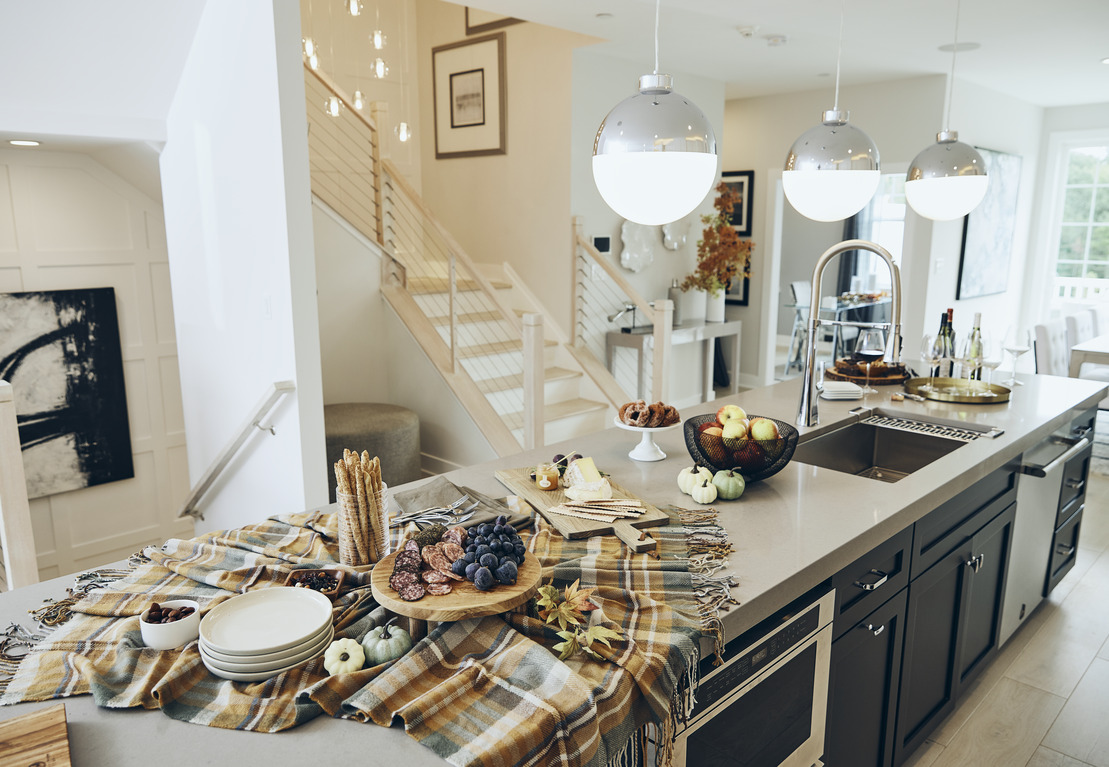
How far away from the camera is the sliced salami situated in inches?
46.8

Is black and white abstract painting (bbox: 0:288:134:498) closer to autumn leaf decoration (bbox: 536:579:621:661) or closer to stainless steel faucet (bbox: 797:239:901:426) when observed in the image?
stainless steel faucet (bbox: 797:239:901:426)

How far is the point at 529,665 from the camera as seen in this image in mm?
1124

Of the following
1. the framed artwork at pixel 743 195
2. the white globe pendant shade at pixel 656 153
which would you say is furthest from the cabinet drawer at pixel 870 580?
the framed artwork at pixel 743 195

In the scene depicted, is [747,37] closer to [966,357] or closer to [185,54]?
[966,357]

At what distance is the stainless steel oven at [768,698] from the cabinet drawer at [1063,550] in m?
1.96

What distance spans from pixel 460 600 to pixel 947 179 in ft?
7.30

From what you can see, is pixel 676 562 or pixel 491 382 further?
pixel 491 382

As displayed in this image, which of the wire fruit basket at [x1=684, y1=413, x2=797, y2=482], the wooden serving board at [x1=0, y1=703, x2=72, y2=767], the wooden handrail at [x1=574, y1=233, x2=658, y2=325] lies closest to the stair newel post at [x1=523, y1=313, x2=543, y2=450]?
the wooden handrail at [x1=574, y1=233, x2=658, y2=325]

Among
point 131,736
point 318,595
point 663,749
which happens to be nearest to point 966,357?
point 663,749

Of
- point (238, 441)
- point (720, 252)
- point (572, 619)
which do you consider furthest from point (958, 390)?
point (720, 252)

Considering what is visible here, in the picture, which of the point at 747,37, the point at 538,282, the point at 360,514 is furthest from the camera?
the point at 538,282

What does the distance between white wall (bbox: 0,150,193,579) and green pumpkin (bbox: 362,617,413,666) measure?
4.38m

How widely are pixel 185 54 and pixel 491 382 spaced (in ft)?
8.24

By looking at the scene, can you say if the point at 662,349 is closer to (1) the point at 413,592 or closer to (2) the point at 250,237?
(2) the point at 250,237
